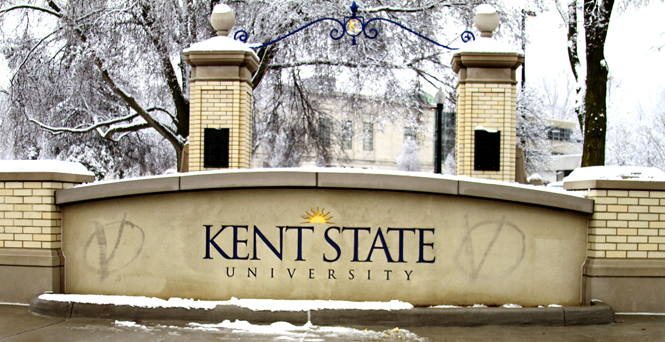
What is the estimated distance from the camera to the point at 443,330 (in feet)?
17.1

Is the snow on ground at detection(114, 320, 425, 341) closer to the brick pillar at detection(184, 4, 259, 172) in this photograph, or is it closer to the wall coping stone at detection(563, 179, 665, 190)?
the wall coping stone at detection(563, 179, 665, 190)

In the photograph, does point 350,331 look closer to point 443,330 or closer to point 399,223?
point 443,330

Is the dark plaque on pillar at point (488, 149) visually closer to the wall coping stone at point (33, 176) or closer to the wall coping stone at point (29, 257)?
the wall coping stone at point (33, 176)

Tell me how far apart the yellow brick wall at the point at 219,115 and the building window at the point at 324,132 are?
9978 millimetres

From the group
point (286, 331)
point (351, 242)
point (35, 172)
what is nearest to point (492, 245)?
point (351, 242)

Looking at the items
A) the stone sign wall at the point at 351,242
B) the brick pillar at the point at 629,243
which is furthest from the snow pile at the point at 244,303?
the brick pillar at the point at 629,243

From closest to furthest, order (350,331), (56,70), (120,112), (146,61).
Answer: (350,331) → (146,61) → (56,70) → (120,112)

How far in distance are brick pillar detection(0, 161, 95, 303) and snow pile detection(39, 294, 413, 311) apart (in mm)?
353

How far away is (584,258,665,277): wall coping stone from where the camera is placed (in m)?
5.60

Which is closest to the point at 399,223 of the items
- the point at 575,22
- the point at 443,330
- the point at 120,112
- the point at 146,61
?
the point at 443,330

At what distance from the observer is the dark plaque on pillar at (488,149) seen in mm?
8156

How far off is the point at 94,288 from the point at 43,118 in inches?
475

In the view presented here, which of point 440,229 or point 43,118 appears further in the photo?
point 43,118

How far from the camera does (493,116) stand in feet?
26.9
